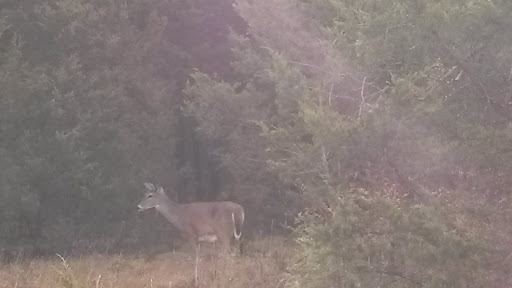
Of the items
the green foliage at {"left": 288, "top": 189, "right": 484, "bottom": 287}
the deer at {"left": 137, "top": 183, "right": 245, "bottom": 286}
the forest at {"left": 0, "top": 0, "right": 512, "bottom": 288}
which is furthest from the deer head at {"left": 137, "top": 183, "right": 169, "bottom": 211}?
the green foliage at {"left": 288, "top": 189, "right": 484, "bottom": 287}

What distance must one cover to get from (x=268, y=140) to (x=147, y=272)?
4.58m

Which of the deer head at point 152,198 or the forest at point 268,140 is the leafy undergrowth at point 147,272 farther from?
the deer head at point 152,198

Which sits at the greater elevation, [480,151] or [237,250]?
[480,151]

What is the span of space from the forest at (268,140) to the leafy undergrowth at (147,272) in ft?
0.19

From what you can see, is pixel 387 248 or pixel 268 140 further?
pixel 268 140

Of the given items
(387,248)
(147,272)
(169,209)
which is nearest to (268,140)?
(169,209)

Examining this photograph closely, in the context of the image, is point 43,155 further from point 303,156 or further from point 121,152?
point 303,156

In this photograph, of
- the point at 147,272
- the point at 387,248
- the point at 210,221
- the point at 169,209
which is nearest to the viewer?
the point at 387,248

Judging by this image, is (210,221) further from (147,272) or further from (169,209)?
(147,272)

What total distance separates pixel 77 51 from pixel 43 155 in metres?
2.43

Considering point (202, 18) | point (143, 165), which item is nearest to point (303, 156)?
point (143, 165)

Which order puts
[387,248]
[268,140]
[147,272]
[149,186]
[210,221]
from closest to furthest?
[387,248] < [147,272] < [210,221] < [268,140] < [149,186]

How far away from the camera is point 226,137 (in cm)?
1581

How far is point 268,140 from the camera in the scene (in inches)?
527
